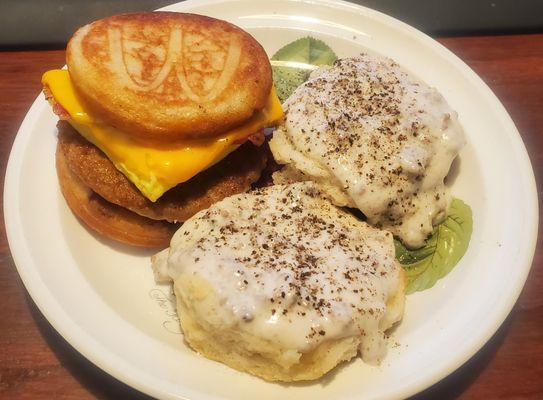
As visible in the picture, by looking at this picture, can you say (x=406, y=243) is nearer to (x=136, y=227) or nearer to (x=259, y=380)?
(x=259, y=380)

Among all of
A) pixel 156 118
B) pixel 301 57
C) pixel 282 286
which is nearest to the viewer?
pixel 282 286

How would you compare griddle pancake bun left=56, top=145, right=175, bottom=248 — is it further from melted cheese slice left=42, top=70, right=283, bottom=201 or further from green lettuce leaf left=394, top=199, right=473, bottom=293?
green lettuce leaf left=394, top=199, right=473, bottom=293

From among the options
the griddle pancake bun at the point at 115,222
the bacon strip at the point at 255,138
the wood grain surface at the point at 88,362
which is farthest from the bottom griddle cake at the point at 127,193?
the wood grain surface at the point at 88,362

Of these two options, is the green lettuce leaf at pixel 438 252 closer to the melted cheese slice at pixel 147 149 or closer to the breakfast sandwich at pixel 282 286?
the breakfast sandwich at pixel 282 286

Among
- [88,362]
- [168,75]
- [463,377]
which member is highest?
[168,75]

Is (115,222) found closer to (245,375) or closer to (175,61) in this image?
(175,61)

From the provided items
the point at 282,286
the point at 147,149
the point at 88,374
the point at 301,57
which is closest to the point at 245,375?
the point at 282,286
